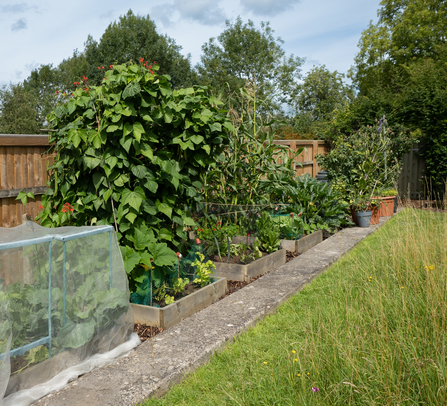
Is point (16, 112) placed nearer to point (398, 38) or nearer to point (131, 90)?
point (398, 38)

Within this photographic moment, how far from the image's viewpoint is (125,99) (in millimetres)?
2967

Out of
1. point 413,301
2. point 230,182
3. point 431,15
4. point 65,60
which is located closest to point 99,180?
point 230,182

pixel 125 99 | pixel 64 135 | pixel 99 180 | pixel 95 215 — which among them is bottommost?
pixel 95 215

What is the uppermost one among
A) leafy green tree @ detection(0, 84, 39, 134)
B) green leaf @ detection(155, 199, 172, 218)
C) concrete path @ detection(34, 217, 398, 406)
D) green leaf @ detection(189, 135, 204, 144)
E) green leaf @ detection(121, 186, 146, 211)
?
leafy green tree @ detection(0, 84, 39, 134)

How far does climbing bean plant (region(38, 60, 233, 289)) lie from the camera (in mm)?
2941

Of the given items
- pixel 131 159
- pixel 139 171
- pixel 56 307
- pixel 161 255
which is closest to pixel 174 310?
pixel 161 255

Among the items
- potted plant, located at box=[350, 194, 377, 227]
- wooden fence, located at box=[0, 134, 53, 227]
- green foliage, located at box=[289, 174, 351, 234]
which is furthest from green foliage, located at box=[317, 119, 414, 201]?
wooden fence, located at box=[0, 134, 53, 227]

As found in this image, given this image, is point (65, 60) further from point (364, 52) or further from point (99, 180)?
point (99, 180)

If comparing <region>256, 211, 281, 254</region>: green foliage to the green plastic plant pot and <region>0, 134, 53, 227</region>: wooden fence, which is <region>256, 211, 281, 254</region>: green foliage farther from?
the green plastic plant pot

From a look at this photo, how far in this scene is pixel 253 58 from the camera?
33.3 metres

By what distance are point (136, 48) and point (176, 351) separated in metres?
26.9

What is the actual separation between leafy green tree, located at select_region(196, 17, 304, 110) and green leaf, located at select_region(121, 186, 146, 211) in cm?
3095

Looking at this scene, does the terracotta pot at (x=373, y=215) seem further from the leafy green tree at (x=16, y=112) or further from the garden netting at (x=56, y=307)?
the leafy green tree at (x=16, y=112)

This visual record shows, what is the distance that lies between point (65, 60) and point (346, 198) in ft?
120
